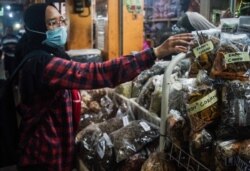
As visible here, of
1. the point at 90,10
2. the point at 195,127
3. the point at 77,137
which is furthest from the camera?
the point at 90,10

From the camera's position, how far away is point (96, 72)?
5.48 ft

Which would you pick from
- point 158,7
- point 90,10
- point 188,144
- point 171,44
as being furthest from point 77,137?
point 158,7

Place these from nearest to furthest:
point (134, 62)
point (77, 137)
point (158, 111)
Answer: point (134, 62) < point (158, 111) < point (77, 137)

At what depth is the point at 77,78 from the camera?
1675 millimetres

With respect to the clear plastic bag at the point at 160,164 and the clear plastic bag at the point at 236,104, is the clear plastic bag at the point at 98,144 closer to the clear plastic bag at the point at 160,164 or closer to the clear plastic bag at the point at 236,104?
the clear plastic bag at the point at 160,164

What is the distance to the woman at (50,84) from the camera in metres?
1.67

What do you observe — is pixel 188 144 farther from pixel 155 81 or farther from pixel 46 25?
pixel 46 25

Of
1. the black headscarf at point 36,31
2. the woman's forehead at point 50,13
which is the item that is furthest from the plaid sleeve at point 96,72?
the woman's forehead at point 50,13

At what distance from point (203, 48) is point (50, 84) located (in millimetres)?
864

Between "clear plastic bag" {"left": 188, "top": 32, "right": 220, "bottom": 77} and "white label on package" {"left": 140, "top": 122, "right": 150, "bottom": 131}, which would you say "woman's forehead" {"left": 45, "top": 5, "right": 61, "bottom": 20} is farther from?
"clear plastic bag" {"left": 188, "top": 32, "right": 220, "bottom": 77}

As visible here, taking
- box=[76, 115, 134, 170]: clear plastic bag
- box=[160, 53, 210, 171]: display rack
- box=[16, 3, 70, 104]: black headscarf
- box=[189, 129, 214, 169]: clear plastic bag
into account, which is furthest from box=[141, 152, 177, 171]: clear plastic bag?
box=[16, 3, 70, 104]: black headscarf

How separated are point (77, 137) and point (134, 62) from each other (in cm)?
80

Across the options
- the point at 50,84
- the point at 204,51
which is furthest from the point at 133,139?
the point at 204,51

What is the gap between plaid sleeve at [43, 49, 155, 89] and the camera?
1.60 meters
